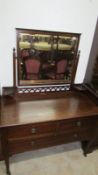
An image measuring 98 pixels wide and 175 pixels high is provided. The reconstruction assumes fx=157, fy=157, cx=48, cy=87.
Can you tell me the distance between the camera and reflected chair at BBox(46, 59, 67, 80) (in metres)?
1.93

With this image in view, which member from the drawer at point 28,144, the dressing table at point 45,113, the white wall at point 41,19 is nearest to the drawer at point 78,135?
the dressing table at point 45,113

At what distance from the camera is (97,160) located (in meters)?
2.11

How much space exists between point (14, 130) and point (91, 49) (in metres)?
1.35

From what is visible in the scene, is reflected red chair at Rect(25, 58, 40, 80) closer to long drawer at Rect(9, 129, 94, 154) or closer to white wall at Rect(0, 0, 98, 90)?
white wall at Rect(0, 0, 98, 90)

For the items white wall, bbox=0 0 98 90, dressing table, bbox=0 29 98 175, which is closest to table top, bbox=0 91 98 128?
dressing table, bbox=0 29 98 175

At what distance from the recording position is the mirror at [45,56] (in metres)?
1.70

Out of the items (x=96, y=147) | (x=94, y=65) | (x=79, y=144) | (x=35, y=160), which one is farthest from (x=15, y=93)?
(x=96, y=147)

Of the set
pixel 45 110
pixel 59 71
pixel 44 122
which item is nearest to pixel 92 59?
pixel 59 71

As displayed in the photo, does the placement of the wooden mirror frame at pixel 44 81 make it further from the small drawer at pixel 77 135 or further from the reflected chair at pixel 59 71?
the small drawer at pixel 77 135

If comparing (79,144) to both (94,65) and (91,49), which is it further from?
(91,49)

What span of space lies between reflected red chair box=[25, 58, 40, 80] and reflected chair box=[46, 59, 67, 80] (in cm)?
15

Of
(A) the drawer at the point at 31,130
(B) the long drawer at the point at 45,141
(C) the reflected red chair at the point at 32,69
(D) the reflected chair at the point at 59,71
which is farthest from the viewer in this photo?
(D) the reflected chair at the point at 59,71

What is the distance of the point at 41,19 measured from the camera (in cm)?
165

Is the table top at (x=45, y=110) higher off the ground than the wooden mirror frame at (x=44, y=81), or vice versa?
the wooden mirror frame at (x=44, y=81)
